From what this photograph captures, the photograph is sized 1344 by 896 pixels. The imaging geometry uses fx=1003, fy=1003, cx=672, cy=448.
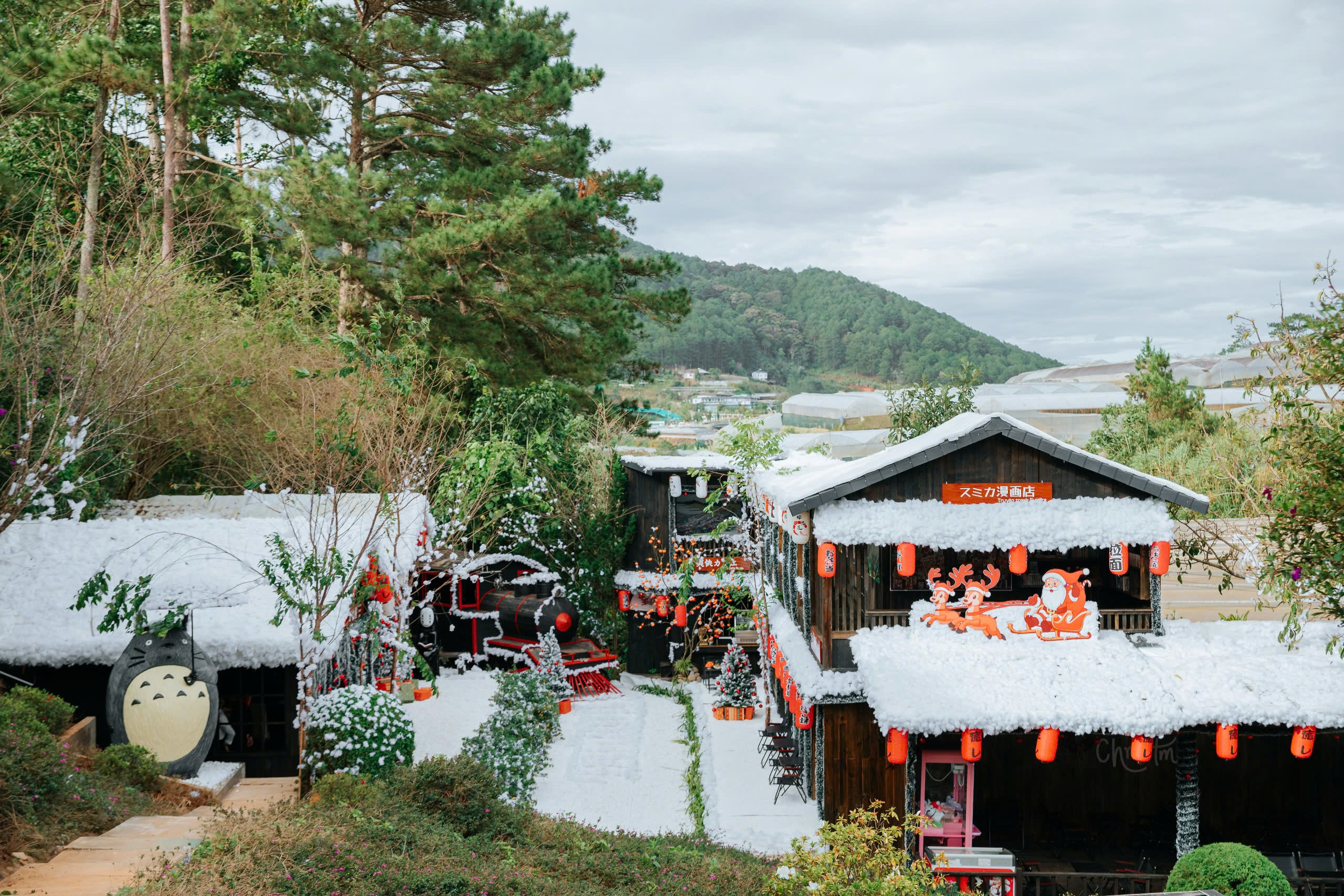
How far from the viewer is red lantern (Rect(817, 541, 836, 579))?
12.8 meters

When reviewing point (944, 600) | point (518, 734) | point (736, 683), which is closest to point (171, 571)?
point (518, 734)

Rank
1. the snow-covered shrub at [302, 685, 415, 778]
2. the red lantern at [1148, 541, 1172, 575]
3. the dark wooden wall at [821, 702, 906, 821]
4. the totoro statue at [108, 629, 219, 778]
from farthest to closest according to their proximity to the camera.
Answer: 1. the dark wooden wall at [821, 702, 906, 821]
2. the red lantern at [1148, 541, 1172, 575]
3. the snow-covered shrub at [302, 685, 415, 778]
4. the totoro statue at [108, 629, 219, 778]

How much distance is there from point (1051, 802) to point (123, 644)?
12586mm

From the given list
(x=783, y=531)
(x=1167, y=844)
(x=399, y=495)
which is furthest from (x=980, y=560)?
(x=399, y=495)

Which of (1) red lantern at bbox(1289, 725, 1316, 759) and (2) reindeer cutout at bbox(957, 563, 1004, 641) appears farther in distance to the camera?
(2) reindeer cutout at bbox(957, 563, 1004, 641)

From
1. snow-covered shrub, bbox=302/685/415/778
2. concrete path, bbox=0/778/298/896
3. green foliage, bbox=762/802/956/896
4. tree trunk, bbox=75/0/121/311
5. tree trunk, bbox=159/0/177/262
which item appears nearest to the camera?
concrete path, bbox=0/778/298/896

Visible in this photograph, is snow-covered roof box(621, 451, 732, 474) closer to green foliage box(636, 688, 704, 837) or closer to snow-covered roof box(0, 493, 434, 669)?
green foliage box(636, 688, 704, 837)

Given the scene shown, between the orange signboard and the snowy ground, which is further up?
the orange signboard

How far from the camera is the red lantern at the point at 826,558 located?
12.8 meters

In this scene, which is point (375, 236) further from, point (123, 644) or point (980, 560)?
point (980, 560)

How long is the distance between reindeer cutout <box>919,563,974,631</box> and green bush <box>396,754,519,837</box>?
5.86 meters

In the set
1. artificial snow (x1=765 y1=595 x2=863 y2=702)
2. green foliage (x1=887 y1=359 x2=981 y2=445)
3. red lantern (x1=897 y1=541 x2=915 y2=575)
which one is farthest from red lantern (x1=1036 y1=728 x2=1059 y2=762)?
green foliage (x1=887 y1=359 x2=981 y2=445)

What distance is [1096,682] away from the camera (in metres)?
11.7

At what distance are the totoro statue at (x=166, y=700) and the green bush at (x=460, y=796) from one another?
2.79 metres
